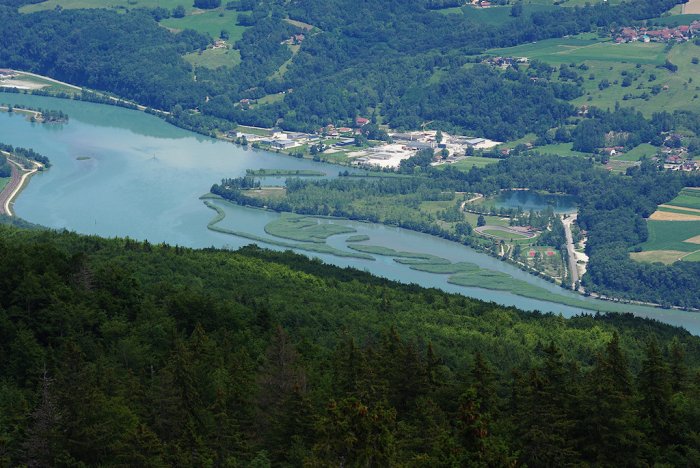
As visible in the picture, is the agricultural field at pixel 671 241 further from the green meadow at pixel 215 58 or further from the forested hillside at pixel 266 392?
the green meadow at pixel 215 58

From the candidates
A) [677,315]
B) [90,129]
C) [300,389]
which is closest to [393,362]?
[300,389]

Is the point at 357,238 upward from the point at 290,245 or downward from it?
upward

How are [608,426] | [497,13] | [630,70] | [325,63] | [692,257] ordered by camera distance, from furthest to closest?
[497,13]
[325,63]
[630,70]
[692,257]
[608,426]

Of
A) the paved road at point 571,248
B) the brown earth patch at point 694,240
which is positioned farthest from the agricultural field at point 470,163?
the brown earth patch at point 694,240

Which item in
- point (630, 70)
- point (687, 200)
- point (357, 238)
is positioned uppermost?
point (630, 70)

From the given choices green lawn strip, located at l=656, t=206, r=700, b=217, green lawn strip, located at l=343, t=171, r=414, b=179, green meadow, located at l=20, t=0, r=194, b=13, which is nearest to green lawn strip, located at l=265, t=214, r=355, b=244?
green lawn strip, located at l=343, t=171, r=414, b=179

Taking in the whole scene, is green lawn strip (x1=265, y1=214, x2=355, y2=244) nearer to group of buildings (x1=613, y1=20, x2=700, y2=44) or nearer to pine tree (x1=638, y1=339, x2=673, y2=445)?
group of buildings (x1=613, y1=20, x2=700, y2=44)

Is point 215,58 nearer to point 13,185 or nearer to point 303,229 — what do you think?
point 13,185

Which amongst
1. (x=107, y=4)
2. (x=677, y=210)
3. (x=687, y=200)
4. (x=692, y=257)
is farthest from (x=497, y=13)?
(x=692, y=257)
